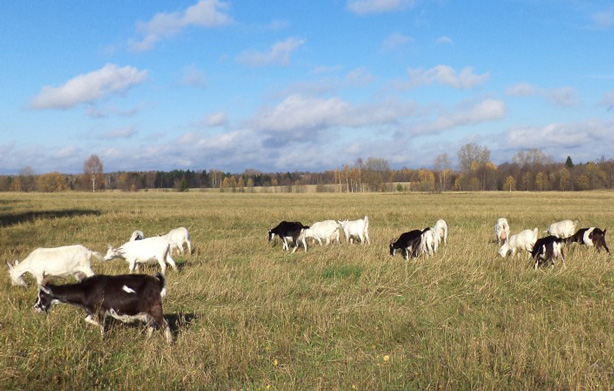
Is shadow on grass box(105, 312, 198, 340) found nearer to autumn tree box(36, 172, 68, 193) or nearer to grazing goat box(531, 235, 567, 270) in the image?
grazing goat box(531, 235, 567, 270)

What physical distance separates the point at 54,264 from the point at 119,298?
197 inches

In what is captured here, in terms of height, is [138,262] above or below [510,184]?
below

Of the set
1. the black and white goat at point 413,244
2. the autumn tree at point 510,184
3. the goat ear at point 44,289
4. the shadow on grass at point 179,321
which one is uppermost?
the autumn tree at point 510,184

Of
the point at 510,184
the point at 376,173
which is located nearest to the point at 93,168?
the point at 376,173

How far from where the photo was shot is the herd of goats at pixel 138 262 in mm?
6859

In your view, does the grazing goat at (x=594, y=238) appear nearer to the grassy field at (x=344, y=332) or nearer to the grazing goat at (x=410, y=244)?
the grassy field at (x=344, y=332)

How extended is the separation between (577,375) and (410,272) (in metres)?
5.99

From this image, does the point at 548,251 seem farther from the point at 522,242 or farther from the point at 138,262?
the point at 138,262

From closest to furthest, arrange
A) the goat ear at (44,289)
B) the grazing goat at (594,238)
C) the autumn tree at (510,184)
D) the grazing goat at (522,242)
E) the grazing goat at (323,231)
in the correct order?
1. the goat ear at (44,289)
2. the grazing goat at (522,242)
3. the grazing goat at (594,238)
4. the grazing goat at (323,231)
5. the autumn tree at (510,184)

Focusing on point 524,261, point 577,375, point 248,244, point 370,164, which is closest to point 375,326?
A: point 577,375

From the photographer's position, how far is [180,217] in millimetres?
30078

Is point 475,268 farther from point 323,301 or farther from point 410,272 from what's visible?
point 323,301

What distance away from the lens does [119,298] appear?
684 centimetres

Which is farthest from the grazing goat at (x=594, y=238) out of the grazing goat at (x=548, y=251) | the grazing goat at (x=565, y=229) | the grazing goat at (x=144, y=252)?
the grazing goat at (x=144, y=252)
